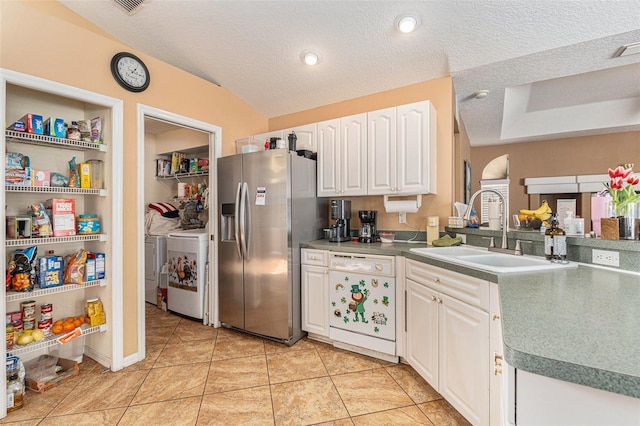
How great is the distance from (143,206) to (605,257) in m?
3.10

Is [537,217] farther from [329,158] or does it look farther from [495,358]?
[329,158]

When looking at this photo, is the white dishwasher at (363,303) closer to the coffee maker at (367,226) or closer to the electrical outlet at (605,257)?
the coffee maker at (367,226)

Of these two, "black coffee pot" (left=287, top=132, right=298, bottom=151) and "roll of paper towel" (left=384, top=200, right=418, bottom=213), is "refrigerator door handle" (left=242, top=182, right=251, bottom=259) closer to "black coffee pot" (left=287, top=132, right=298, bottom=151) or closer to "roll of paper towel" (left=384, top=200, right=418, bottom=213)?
"black coffee pot" (left=287, top=132, right=298, bottom=151)

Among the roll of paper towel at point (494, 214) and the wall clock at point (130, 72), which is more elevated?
the wall clock at point (130, 72)

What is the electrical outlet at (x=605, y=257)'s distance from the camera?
148 centimetres

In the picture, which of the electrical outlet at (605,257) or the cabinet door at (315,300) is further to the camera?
the cabinet door at (315,300)

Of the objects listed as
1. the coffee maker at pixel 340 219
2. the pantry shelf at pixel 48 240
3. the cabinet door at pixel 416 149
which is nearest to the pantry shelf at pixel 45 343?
the pantry shelf at pixel 48 240

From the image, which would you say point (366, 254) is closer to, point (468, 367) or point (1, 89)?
point (468, 367)

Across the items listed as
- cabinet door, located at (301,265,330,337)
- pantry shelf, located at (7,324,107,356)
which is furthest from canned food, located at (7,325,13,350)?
cabinet door, located at (301,265,330,337)

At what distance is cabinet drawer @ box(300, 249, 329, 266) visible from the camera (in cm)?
262

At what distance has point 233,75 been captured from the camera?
9.96ft

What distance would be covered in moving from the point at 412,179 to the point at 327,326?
149 centimetres

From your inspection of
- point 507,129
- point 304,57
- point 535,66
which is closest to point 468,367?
point 535,66

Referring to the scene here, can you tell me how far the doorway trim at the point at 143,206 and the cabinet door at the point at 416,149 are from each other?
6.13 feet
